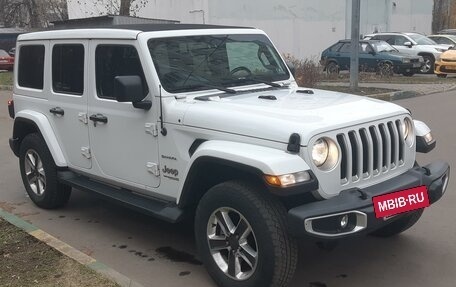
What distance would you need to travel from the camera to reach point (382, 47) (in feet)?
68.6

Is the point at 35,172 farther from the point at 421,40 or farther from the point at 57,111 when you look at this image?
the point at 421,40

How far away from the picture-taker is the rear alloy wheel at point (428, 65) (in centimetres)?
2197

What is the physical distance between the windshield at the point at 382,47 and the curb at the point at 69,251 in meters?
17.6

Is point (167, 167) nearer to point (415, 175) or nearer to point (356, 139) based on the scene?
point (356, 139)

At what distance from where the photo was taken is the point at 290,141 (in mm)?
3438

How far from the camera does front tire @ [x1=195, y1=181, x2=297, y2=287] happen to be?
3426 mm

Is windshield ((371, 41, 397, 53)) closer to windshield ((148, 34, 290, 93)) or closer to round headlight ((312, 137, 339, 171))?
windshield ((148, 34, 290, 93))

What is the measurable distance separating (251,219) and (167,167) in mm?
985

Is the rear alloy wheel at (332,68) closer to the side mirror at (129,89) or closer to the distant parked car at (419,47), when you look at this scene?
the distant parked car at (419,47)

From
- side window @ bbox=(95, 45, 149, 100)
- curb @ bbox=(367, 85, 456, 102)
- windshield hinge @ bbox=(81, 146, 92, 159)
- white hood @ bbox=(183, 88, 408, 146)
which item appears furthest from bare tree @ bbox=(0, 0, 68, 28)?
white hood @ bbox=(183, 88, 408, 146)

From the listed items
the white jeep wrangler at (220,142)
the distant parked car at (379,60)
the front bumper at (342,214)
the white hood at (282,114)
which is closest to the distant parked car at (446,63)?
the distant parked car at (379,60)

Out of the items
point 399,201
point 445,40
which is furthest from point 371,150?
point 445,40

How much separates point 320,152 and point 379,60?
17999 mm

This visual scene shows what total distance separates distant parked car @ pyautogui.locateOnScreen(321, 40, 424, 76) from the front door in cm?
1657
